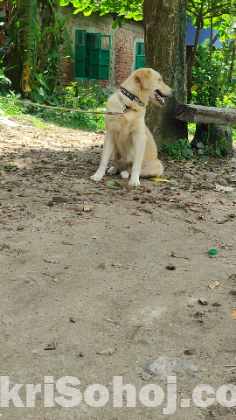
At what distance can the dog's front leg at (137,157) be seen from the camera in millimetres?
5566

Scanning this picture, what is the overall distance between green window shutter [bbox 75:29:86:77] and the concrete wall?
0.62 ft

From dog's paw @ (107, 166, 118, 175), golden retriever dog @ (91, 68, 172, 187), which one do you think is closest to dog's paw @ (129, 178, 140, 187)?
golden retriever dog @ (91, 68, 172, 187)

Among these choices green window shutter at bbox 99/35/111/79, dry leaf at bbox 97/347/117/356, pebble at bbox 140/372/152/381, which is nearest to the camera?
pebble at bbox 140/372/152/381

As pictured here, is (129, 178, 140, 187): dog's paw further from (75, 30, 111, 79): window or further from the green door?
the green door

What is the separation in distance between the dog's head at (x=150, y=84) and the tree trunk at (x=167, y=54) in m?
1.31

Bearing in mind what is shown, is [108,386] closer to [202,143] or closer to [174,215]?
[174,215]

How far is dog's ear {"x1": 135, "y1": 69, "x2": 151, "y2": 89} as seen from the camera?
560 cm

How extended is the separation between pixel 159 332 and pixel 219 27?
1221cm

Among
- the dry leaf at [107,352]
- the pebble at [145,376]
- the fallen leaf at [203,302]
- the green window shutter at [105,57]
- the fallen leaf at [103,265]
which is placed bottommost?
the pebble at [145,376]

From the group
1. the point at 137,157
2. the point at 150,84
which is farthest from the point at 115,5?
the point at 137,157

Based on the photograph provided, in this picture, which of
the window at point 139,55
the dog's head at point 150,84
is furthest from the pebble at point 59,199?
the window at point 139,55

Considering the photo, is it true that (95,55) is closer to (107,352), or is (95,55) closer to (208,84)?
(208,84)

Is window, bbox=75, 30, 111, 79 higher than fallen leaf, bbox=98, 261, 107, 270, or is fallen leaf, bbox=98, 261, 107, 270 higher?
window, bbox=75, 30, 111, 79

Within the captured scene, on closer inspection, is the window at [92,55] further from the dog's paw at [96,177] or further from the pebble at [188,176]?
the dog's paw at [96,177]
